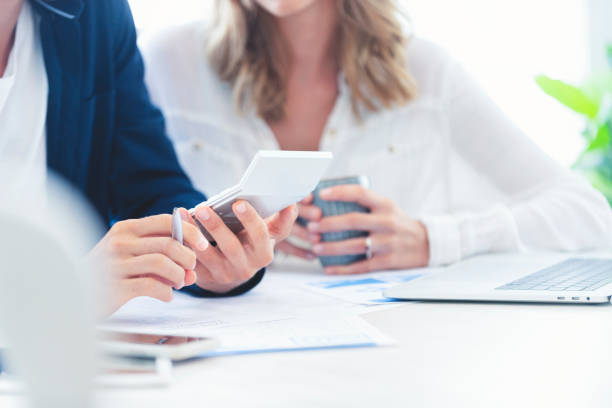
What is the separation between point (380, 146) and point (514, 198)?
12.8 inches

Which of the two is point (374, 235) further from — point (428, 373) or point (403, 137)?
point (428, 373)

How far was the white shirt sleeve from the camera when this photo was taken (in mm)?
1278

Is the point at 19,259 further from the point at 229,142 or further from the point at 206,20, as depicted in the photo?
the point at 206,20

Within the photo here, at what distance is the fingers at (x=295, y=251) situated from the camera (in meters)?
1.21

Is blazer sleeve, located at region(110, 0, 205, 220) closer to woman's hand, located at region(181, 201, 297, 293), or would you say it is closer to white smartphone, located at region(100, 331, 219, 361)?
woman's hand, located at region(181, 201, 297, 293)

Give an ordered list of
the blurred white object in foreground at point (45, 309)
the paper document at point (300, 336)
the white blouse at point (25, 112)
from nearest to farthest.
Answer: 1. the blurred white object in foreground at point (45, 309)
2. the paper document at point (300, 336)
3. the white blouse at point (25, 112)

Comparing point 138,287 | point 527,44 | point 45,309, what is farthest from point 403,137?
point 527,44

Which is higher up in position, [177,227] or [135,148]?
[177,227]

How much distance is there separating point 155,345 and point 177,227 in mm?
221

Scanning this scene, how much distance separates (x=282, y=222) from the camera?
0.91m

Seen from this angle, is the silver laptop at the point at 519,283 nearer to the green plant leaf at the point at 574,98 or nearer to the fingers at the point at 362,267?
the fingers at the point at 362,267

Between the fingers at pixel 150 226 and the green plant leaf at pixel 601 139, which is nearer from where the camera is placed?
the fingers at pixel 150 226

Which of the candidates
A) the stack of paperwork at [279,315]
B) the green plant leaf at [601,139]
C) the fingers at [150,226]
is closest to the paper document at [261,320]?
the stack of paperwork at [279,315]

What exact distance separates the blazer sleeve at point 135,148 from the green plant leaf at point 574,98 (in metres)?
1.93
